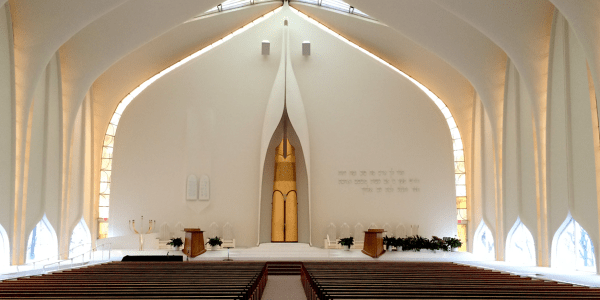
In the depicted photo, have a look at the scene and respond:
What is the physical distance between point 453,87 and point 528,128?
4.90m

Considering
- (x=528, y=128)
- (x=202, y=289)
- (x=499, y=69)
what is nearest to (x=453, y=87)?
(x=499, y=69)

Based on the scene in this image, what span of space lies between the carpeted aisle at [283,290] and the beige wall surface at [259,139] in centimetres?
763

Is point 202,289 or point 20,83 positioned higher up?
point 20,83

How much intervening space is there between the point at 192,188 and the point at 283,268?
251 inches

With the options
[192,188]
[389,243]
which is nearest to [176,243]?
[192,188]

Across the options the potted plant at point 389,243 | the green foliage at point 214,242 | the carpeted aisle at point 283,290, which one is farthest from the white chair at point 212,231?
the carpeted aisle at point 283,290

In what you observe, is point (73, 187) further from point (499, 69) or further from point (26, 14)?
point (499, 69)

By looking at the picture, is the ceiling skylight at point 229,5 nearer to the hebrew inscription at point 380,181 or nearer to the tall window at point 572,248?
the hebrew inscription at point 380,181

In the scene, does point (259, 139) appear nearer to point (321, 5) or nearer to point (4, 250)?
point (321, 5)

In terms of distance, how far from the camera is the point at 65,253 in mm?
13469

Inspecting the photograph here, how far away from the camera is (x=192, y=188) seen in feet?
57.5

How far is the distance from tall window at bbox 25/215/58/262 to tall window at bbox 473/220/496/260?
41.0ft

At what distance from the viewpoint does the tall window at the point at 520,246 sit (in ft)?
41.5

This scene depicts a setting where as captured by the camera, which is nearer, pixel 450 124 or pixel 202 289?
pixel 202 289
